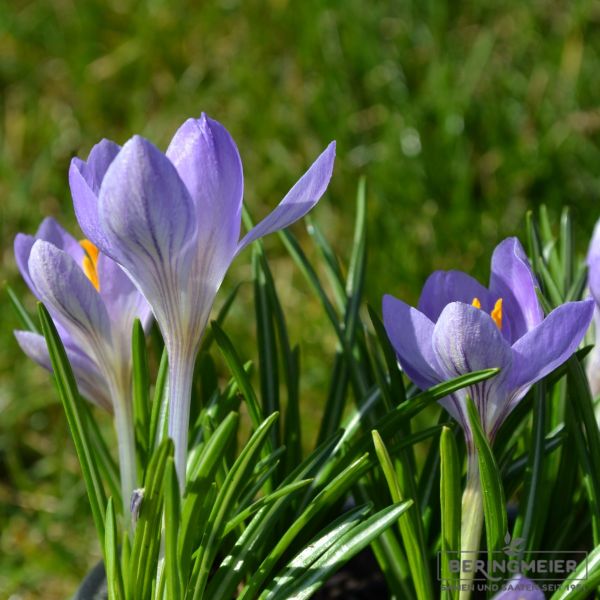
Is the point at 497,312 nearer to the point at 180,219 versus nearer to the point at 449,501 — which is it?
the point at 449,501

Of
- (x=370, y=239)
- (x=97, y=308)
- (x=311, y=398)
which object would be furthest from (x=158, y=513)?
(x=370, y=239)

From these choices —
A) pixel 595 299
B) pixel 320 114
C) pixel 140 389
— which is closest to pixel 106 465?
pixel 140 389

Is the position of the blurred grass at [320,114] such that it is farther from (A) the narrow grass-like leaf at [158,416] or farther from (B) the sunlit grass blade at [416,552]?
(B) the sunlit grass blade at [416,552]

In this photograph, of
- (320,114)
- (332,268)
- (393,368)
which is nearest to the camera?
(393,368)

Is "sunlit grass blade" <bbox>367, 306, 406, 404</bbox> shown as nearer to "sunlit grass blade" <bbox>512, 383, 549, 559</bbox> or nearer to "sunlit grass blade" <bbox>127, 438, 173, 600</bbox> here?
"sunlit grass blade" <bbox>512, 383, 549, 559</bbox>

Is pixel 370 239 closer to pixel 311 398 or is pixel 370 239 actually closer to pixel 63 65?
pixel 311 398

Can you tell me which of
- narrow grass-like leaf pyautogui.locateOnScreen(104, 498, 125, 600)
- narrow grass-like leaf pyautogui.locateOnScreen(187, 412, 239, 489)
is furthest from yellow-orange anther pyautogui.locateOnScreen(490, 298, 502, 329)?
narrow grass-like leaf pyautogui.locateOnScreen(104, 498, 125, 600)
